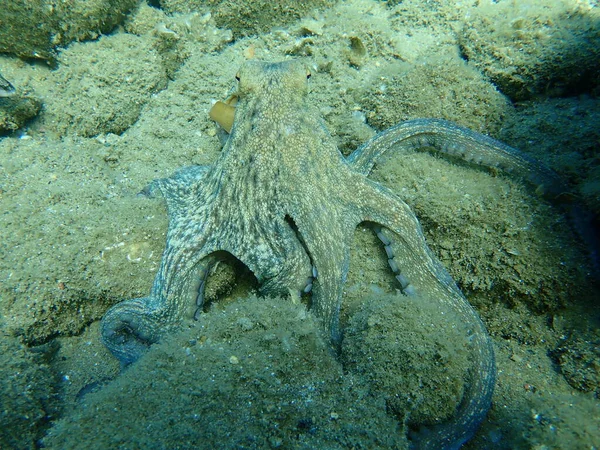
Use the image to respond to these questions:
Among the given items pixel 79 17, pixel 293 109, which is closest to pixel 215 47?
pixel 79 17

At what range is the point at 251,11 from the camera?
189 inches

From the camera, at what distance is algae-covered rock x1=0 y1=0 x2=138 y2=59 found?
3896mm

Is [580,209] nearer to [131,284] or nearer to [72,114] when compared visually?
[131,284]

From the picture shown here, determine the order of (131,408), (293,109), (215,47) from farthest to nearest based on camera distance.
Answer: (215,47) → (293,109) → (131,408)

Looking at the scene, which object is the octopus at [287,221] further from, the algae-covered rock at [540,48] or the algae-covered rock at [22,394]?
the algae-covered rock at [540,48]

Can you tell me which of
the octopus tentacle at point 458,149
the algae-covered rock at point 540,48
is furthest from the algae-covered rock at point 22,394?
the algae-covered rock at point 540,48

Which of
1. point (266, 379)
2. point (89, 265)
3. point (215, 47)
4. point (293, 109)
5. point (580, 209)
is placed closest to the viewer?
point (266, 379)

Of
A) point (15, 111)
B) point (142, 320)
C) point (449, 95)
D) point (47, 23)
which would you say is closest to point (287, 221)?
point (142, 320)

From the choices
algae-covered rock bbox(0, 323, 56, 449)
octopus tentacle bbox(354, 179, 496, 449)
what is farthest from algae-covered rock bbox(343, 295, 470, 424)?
algae-covered rock bbox(0, 323, 56, 449)

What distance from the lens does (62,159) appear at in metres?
3.68

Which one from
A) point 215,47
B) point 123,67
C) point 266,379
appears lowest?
point 266,379

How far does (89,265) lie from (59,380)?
41.5 inches

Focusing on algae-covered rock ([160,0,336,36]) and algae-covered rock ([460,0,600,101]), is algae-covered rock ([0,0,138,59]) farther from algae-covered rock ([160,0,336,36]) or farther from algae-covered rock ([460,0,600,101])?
algae-covered rock ([460,0,600,101])

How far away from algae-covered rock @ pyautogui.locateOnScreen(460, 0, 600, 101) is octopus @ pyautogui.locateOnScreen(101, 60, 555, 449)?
53.5 inches
